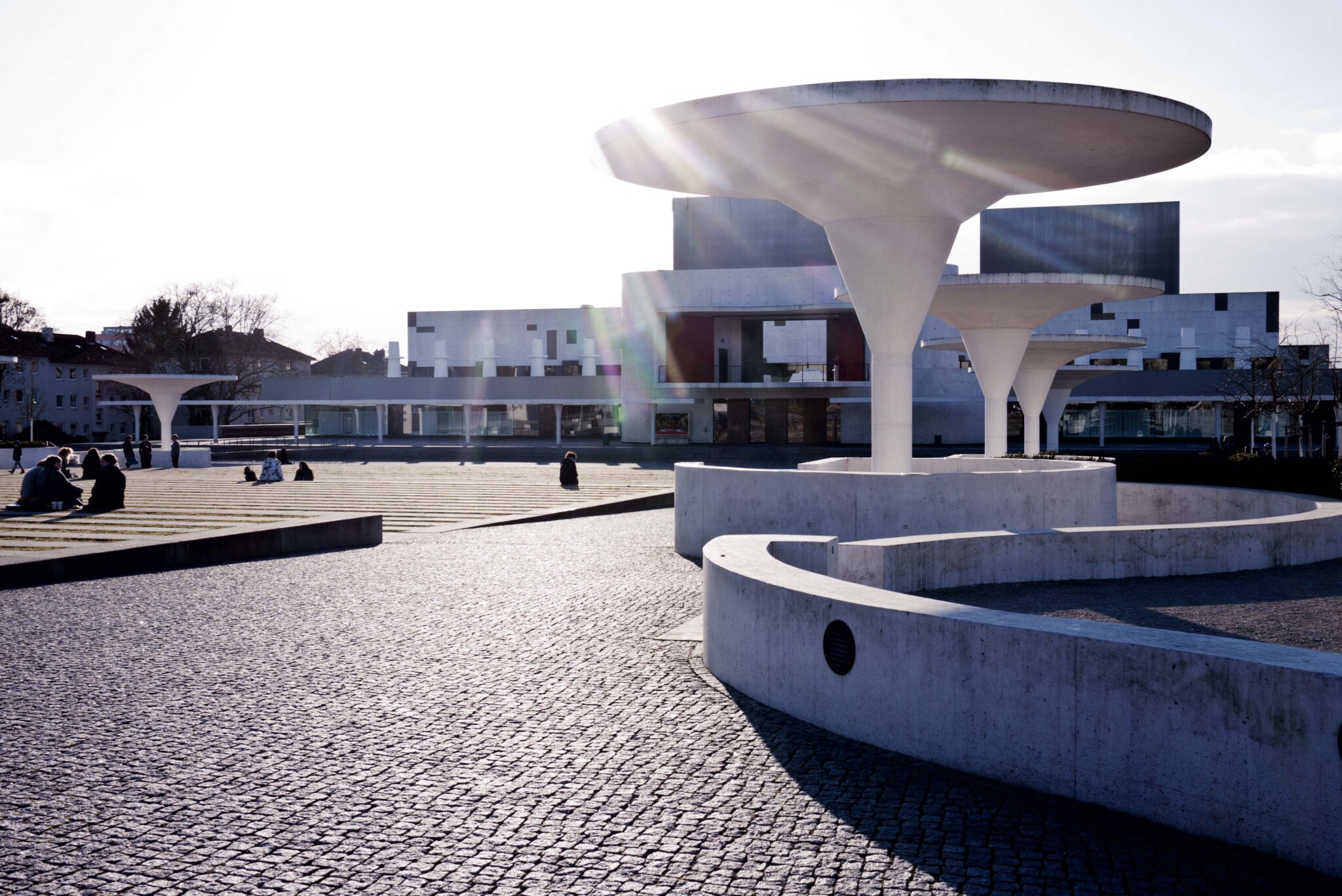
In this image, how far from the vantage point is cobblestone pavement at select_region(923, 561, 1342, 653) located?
8414mm

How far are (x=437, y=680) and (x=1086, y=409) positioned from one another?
56.8 meters

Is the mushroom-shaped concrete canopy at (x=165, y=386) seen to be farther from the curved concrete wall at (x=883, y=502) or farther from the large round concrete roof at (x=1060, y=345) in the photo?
the curved concrete wall at (x=883, y=502)

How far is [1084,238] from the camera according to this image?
62.9 meters

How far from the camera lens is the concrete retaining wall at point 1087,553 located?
10.3 meters

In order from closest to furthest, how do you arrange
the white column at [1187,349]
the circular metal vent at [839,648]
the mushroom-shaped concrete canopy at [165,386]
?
the circular metal vent at [839,648], the mushroom-shaped concrete canopy at [165,386], the white column at [1187,349]

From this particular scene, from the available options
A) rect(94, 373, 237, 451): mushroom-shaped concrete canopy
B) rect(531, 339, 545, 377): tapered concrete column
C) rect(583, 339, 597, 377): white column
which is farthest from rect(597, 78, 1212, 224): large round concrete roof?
rect(531, 339, 545, 377): tapered concrete column

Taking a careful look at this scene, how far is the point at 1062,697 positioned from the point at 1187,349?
5791cm

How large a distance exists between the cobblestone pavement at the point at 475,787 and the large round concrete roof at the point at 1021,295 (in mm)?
16604

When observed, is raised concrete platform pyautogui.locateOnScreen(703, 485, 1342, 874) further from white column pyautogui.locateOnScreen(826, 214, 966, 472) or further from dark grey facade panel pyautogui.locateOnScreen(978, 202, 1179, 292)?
dark grey facade panel pyautogui.locateOnScreen(978, 202, 1179, 292)

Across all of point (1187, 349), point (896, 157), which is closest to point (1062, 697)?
point (896, 157)

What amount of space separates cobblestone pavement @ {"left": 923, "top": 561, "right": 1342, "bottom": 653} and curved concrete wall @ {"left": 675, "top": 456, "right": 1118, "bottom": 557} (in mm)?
2226

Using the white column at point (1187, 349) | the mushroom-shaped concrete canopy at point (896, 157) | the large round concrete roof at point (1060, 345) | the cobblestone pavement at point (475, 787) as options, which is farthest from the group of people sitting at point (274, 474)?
the white column at point (1187, 349)

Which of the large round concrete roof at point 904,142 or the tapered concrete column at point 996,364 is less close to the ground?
the large round concrete roof at point 904,142

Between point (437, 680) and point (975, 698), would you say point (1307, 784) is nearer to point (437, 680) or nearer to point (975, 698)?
point (975, 698)
